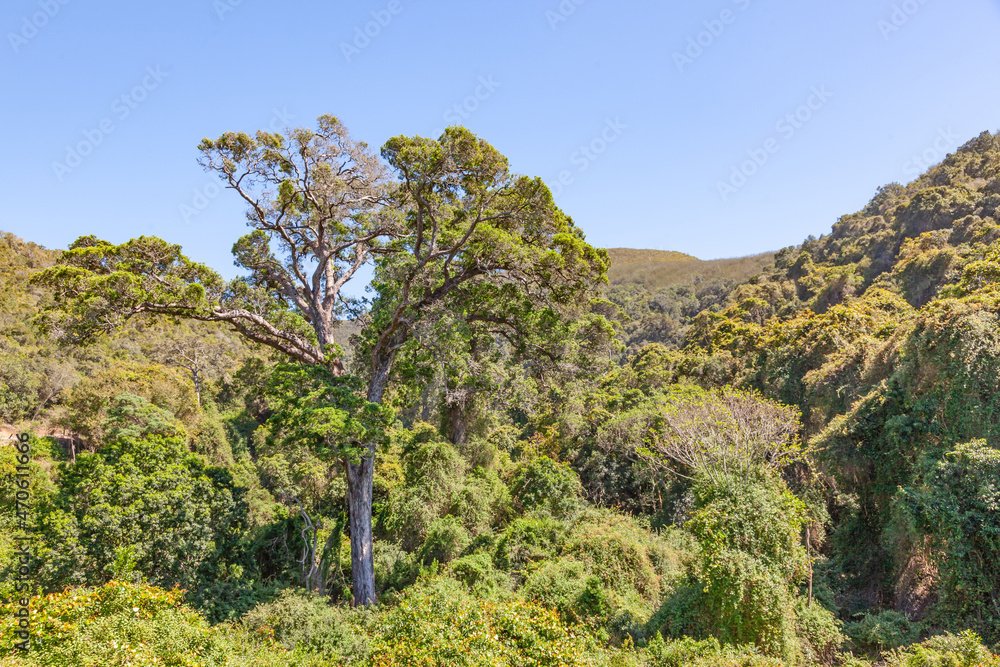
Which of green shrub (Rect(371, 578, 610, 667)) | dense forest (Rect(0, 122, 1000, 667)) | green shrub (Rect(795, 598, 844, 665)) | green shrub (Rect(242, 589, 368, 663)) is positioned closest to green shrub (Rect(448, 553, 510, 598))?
dense forest (Rect(0, 122, 1000, 667))

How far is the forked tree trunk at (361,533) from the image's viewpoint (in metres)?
8.87

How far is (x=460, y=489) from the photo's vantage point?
524 inches

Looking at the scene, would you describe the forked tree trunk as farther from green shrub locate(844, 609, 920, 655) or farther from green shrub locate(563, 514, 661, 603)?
green shrub locate(844, 609, 920, 655)

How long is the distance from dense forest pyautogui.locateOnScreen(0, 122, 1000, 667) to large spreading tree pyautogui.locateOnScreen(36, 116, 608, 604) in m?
0.06

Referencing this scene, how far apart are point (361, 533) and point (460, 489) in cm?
457

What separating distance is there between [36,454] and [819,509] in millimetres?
25265

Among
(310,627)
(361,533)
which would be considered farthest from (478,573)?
(310,627)

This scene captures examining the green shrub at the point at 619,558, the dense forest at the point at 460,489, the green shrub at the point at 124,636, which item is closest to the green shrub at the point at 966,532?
the dense forest at the point at 460,489

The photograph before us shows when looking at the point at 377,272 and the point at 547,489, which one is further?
the point at 547,489

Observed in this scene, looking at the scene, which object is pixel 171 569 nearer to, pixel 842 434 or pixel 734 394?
pixel 734 394

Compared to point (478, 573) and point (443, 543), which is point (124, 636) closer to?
point (478, 573)

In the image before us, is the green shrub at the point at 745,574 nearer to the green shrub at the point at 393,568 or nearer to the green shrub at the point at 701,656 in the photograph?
the green shrub at the point at 701,656

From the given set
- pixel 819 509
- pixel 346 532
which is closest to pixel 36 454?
pixel 346 532

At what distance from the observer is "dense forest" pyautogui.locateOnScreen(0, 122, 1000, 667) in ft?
21.2
